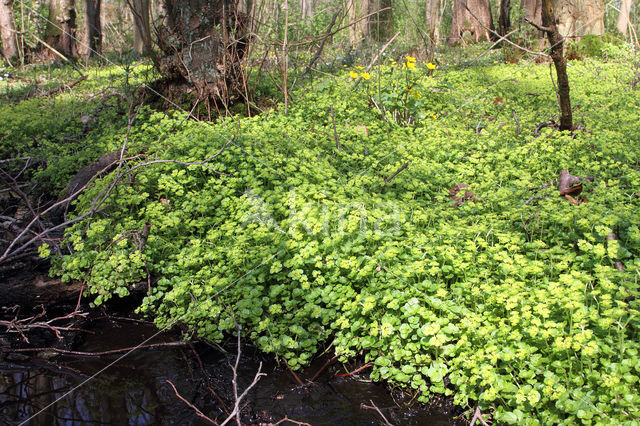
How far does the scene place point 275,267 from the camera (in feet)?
10.6

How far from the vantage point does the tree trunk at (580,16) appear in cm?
1012

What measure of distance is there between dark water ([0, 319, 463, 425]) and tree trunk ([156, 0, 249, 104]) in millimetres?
3743

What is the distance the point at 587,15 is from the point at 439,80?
5.43 m

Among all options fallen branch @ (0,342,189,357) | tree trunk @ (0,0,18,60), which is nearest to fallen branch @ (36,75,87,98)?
tree trunk @ (0,0,18,60)

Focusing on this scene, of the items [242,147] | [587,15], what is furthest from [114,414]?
[587,15]

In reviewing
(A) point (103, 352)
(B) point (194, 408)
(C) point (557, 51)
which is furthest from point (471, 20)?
(B) point (194, 408)

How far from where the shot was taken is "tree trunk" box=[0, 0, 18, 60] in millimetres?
12766

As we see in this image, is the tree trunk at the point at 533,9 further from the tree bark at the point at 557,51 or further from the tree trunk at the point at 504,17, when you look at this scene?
the tree bark at the point at 557,51

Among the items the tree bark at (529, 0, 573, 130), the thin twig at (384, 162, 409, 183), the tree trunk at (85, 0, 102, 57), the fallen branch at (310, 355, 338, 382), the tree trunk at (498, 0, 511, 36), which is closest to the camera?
the fallen branch at (310, 355, 338, 382)

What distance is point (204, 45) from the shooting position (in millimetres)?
5934

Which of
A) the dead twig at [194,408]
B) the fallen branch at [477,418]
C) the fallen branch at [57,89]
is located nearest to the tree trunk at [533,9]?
the fallen branch at [57,89]

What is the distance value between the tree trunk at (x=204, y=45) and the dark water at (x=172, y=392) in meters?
3.74

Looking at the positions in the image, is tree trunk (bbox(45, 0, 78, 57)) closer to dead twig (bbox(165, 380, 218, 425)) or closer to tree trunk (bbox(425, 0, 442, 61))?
tree trunk (bbox(425, 0, 442, 61))

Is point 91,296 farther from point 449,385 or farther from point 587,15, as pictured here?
point 587,15
